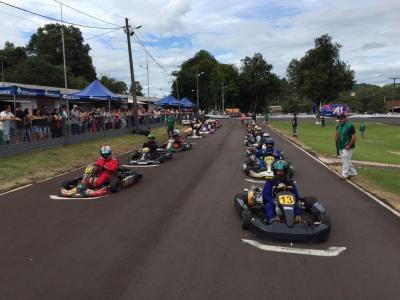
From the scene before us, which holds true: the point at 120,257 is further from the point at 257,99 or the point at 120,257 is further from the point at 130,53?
the point at 257,99

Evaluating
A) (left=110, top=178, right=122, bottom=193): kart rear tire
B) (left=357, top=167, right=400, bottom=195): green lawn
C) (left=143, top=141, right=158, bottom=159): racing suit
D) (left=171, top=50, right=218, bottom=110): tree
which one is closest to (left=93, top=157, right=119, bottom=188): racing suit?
(left=110, top=178, right=122, bottom=193): kart rear tire

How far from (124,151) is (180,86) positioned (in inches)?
3373

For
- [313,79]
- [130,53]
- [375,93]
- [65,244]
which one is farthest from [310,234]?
[375,93]

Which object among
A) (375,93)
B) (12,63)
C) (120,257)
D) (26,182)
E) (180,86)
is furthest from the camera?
(375,93)

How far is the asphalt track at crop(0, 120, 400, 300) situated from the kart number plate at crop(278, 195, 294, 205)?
85 centimetres

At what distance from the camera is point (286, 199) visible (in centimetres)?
789

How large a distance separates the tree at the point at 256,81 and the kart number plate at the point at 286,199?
11273 centimetres

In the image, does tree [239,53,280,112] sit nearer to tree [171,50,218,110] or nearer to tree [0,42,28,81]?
tree [171,50,218,110]

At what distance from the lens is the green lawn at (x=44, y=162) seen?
13.9m

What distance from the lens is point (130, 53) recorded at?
3328 centimetres

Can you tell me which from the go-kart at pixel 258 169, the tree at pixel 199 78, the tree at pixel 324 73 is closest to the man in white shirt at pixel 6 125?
the go-kart at pixel 258 169

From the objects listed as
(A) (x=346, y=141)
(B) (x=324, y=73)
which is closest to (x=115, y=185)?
(A) (x=346, y=141)

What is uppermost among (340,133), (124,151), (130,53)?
(130,53)

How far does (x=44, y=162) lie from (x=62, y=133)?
5.03 metres
